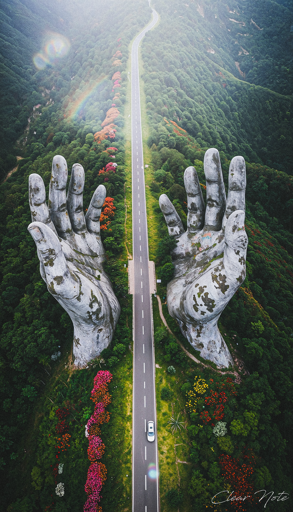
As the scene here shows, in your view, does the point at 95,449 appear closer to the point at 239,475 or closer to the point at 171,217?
the point at 239,475

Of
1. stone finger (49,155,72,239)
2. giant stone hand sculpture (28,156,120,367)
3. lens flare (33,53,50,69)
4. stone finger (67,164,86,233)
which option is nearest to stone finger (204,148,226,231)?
giant stone hand sculpture (28,156,120,367)

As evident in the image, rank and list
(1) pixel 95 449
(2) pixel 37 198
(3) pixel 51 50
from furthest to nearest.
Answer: (3) pixel 51 50 < (1) pixel 95 449 < (2) pixel 37 198

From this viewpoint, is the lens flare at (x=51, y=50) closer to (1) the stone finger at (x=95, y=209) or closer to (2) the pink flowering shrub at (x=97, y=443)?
(1) the stone finger at (x=95, y=209)

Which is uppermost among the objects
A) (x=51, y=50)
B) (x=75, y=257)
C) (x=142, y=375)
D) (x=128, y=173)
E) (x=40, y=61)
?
(x=51, y=50)

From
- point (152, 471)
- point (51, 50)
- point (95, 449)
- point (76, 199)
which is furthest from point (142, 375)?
point (51, 50)

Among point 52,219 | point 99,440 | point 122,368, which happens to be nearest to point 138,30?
point 52,219

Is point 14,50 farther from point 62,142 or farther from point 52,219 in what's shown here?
point 52,219

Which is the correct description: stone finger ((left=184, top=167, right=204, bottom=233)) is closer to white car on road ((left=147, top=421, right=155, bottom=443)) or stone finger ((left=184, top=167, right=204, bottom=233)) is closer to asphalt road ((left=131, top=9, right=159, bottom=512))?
asphalt road ((left=131, top=9, right=159, bottom=512))
